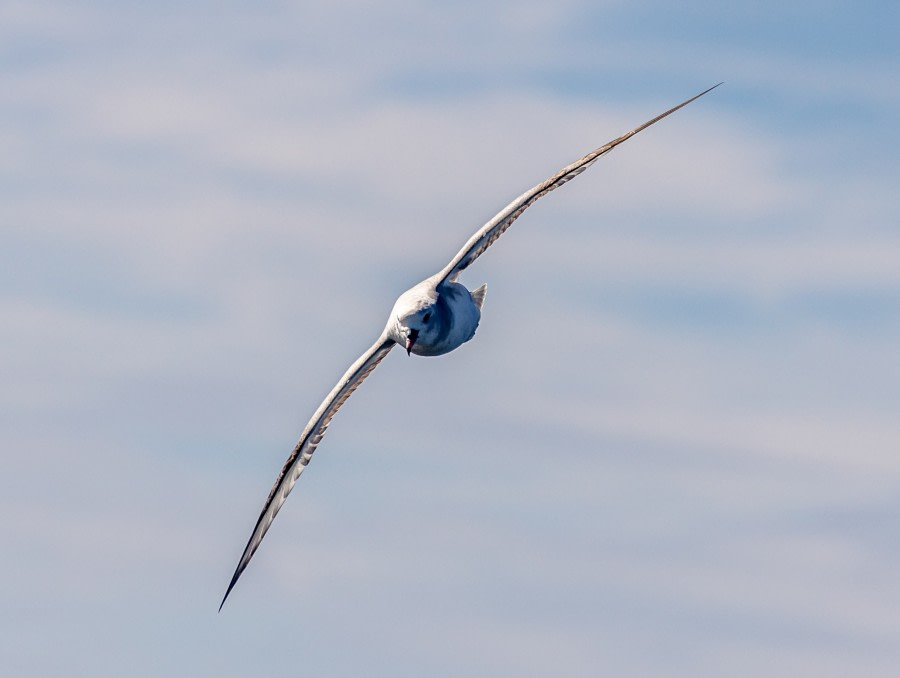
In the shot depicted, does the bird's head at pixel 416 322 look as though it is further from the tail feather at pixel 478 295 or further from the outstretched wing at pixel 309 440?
the tail feather at pixel 478 295

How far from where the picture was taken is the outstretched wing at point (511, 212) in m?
43.0

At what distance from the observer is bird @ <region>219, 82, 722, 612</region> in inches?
1625

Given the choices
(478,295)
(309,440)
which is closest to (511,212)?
(478,295)

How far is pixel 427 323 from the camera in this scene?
4106 cm

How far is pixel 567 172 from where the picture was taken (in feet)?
146

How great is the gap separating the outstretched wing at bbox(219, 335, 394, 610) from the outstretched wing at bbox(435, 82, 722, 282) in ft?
10.5

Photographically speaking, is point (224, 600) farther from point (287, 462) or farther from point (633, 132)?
point (633, 132)

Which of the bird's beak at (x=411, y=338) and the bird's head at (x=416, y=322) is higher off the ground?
the bird's head at (x=416, y=322)

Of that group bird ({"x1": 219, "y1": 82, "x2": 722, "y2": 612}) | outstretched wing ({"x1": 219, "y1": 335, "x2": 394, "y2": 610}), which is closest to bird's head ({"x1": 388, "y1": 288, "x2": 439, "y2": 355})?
bird ({"x1": 219, "y1": 82, "x2": 722, "y2": 612})

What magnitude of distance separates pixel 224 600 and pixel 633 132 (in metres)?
18.1

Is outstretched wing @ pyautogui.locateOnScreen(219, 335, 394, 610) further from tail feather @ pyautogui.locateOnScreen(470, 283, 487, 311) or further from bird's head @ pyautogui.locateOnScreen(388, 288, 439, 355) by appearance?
tail feather @ pyautogui.locateOnScreen(470, 283, 487, 311)

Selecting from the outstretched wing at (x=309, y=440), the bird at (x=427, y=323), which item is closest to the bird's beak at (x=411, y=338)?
the bird at (x=427, y=323)

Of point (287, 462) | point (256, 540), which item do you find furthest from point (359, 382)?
point (256, 540)

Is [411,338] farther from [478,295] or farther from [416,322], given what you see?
[478,295]
